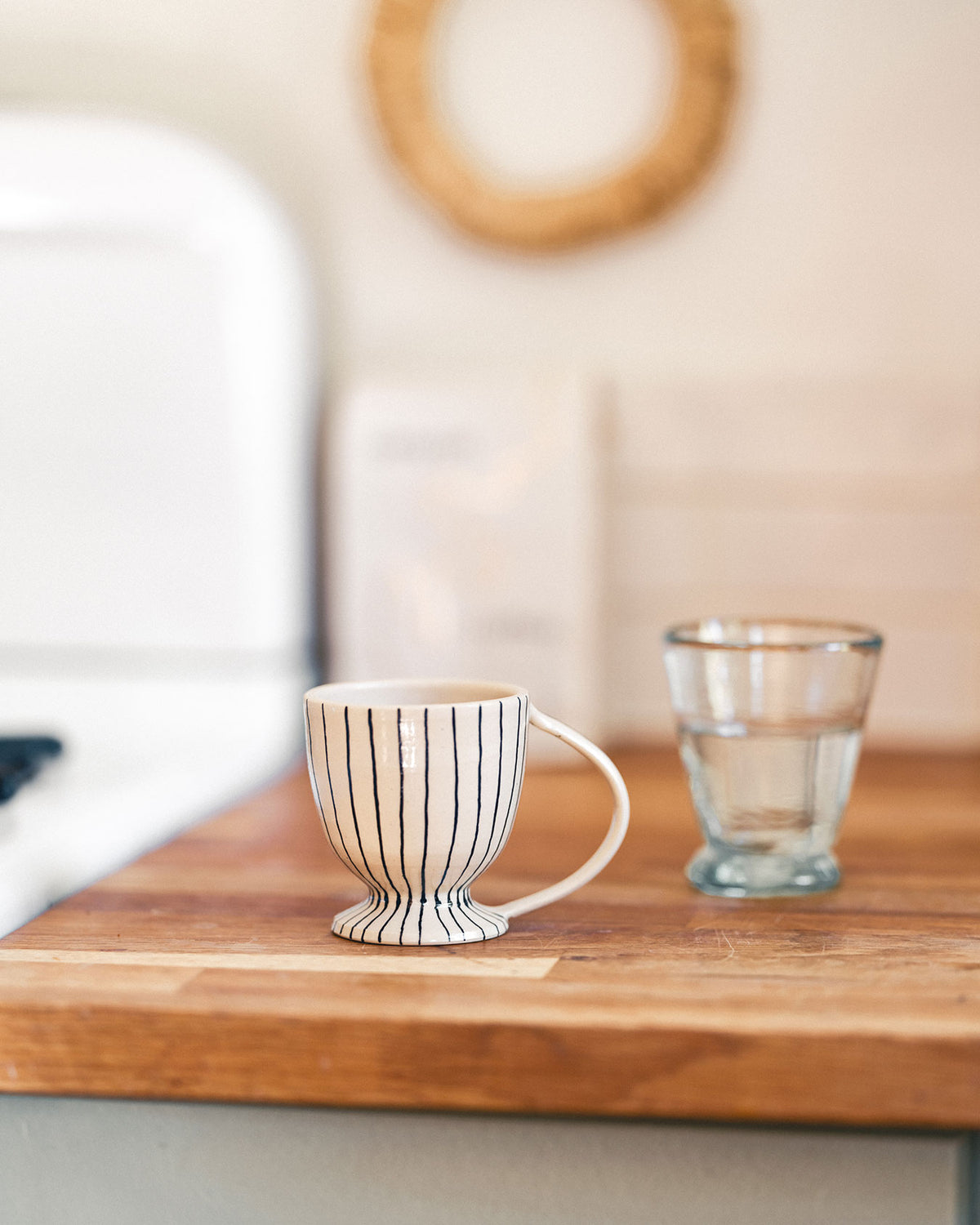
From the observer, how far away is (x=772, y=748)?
22.0 inches

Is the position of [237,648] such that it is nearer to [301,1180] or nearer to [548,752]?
[548,752]

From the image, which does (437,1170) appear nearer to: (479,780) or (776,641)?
(479,780)

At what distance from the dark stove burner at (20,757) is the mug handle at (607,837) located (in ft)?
0.99

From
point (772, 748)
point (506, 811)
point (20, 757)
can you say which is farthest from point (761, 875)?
point (20, 757)

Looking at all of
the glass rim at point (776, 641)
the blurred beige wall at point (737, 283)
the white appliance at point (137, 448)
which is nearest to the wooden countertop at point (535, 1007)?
the glass rim at point (776, 641)

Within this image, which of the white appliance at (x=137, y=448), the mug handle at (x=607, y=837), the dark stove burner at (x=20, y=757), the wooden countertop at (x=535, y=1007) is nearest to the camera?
the wooden countertop at (x=535, y=1007)

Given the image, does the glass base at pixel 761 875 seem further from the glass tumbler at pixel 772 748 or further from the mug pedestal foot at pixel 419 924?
the mug pedestal foot at pixel 419 924

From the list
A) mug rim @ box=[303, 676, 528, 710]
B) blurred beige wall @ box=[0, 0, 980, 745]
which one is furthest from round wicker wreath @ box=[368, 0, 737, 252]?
mug rim @ box=[303, 676, 528, 710]

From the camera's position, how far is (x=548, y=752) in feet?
3.02

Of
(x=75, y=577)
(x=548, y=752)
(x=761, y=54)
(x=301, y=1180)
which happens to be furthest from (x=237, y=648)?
(x=761, y=54)

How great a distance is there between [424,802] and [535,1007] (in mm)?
93

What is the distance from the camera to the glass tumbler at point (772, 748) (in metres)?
0.56

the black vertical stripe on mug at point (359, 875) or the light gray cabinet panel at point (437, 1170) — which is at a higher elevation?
the black vertical stripe on mug at point (359, 875)

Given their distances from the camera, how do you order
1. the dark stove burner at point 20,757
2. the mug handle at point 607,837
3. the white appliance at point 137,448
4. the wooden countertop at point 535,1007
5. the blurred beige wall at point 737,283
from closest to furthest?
the wooden countertop at point 535,1007, the mug handle at point 607,837, the dark stove burner at point 20,757, the white appliance at point 137,448, the blurred beige wall at point 737,283
